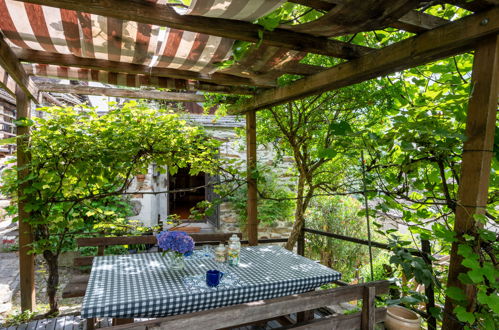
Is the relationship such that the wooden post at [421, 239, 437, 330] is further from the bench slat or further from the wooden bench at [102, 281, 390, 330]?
the bench slat

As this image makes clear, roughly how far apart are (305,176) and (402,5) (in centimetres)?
240

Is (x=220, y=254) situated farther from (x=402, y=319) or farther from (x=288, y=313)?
(x=402, y=319)

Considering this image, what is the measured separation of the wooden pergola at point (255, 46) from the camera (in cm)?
149

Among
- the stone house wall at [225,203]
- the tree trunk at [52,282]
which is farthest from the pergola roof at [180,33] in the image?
the stone house wall at [225,203]

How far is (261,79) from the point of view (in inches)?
107

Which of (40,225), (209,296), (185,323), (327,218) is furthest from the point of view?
(327,218)

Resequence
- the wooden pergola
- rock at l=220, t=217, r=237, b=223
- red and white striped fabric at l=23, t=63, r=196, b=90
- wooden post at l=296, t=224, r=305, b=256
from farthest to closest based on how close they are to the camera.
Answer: rock at l=220, t=217, r=237, b=223 < wooden post at l=296, t=224, r=305, b=256 < red and white striped fabric at l=23, t=63, r=196, b=90 < the wooden pergola

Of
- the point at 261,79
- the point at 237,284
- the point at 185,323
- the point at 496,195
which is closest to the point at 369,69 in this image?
the point at 261,79

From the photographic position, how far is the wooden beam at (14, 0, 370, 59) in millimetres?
1385

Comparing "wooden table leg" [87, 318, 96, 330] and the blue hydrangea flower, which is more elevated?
the blue hydrangea flower

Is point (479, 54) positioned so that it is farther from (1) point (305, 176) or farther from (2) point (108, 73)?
(2) point (108, 73)

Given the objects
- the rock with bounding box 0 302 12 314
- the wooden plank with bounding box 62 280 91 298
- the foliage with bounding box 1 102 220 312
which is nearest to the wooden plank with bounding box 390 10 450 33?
→ the foliage with bounding box 1 102 220 312

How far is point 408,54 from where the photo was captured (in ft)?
6.00

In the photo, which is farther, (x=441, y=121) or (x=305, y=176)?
(x=305, y=176)
